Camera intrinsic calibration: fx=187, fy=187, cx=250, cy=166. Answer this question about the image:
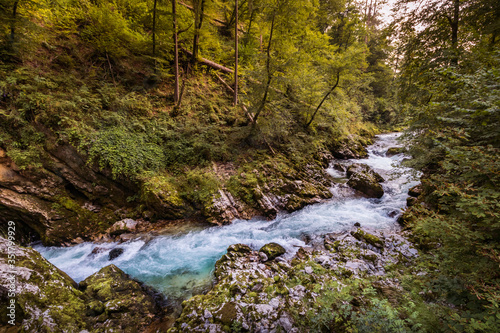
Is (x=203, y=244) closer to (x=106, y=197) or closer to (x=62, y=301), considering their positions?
(x=62, y=301)

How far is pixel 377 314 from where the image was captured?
8.25 ft

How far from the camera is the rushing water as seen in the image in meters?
4.97

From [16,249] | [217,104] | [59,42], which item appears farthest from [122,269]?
[59,42]

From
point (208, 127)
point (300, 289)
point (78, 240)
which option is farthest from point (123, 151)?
point (300, 289)

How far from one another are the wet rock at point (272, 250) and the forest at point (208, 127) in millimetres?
1647

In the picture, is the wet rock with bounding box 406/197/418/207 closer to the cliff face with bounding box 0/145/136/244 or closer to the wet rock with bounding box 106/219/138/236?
the wet rock with bounding box 106/219/138/236

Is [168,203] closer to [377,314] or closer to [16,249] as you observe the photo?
[16,249]

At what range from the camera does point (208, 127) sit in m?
9.21

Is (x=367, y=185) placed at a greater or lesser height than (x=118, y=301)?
greater

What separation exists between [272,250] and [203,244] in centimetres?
231

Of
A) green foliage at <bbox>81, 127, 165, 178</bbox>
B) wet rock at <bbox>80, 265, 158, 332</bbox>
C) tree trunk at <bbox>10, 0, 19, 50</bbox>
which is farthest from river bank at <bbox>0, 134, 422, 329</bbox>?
tree trunk at <bbox>10, 0, 19, 50</bbox>

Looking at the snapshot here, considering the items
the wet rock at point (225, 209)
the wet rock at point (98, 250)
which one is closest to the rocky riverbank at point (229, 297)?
the wet rock at point (98, 250)

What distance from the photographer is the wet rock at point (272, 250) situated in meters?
5.36

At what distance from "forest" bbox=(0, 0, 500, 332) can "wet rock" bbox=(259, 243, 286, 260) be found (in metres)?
1.65
